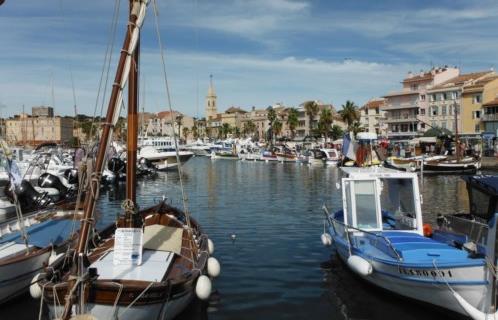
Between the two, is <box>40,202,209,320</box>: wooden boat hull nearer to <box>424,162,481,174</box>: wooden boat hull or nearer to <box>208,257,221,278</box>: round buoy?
<box>208,257,221,278</box>: round buoy

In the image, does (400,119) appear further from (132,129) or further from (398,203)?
(132,129)

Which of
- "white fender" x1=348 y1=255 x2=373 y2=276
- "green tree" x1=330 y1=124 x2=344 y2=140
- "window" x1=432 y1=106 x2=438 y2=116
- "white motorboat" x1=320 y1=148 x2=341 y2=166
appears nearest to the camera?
"white fender" x1=348 y1=255 x2=373 y2=276

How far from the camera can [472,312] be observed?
11.6 m

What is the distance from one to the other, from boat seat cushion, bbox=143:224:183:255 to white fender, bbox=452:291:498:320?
24.1 ft

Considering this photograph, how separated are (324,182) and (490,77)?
59.1 meters

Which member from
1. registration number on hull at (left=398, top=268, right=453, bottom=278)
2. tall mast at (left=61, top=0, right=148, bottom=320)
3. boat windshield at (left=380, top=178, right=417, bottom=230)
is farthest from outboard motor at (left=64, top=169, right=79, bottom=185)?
registration number on hull at (left=398, top=268, right=453, bottom=278)

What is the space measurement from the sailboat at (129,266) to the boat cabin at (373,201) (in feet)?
18.2

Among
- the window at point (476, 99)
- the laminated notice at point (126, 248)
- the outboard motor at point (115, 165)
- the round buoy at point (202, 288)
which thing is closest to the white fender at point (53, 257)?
the laminated notice at point (126, 248)

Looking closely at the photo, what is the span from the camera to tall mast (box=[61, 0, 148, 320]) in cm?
1025

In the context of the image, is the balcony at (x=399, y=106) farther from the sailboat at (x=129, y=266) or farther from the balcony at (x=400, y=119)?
the sailboat at (x=129, y=266)

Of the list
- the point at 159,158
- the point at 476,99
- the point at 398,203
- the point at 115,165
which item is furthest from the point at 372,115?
the point at 398,203

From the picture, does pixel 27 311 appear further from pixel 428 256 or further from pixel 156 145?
pixel 156 145

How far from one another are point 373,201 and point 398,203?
189 centimetres

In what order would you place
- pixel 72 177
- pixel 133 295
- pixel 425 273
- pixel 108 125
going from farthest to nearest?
pixel 72 177 < pixel 425 273 < pixel 108 125 < pixel 133 295
